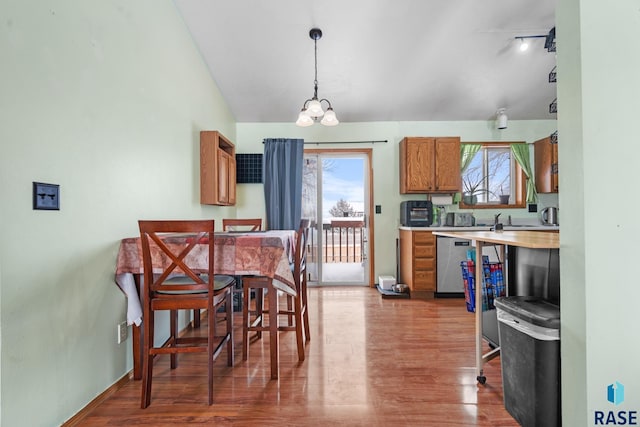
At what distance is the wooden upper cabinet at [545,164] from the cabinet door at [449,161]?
1277 mm

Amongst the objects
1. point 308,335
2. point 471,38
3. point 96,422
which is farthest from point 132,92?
point 471,38

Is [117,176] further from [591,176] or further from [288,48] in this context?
[591,176]

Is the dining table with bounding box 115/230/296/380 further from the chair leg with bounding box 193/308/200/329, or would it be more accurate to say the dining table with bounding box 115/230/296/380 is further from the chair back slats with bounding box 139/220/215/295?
the chair leg with bounding box 193/308/200/329

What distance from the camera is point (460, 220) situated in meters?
4.07

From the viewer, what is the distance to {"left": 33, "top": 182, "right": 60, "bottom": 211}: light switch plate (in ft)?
4.07

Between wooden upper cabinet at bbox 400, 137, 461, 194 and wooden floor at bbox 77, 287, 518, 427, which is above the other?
wooden upper cabinet at bbox 400, 137, 461, 194

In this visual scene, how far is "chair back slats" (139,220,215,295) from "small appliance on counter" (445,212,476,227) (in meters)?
3.47

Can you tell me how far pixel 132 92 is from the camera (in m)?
1.94

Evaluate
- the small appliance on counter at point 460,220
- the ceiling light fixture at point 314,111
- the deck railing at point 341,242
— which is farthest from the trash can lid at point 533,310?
the deck railing at point 341,242

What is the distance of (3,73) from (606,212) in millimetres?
2366

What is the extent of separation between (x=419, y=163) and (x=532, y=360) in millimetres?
2972

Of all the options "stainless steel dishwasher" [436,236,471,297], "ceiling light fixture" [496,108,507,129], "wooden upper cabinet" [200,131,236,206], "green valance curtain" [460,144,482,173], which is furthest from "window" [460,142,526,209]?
"wooden upper cabinet" [200,131,236,206]

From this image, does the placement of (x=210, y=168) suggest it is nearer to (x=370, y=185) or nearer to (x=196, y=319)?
(x=196, y=319)

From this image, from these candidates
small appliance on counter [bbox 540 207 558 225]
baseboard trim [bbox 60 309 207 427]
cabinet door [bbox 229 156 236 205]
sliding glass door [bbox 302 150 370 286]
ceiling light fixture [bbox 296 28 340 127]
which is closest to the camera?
baseboard trim [bbox 60 309 207 427]
